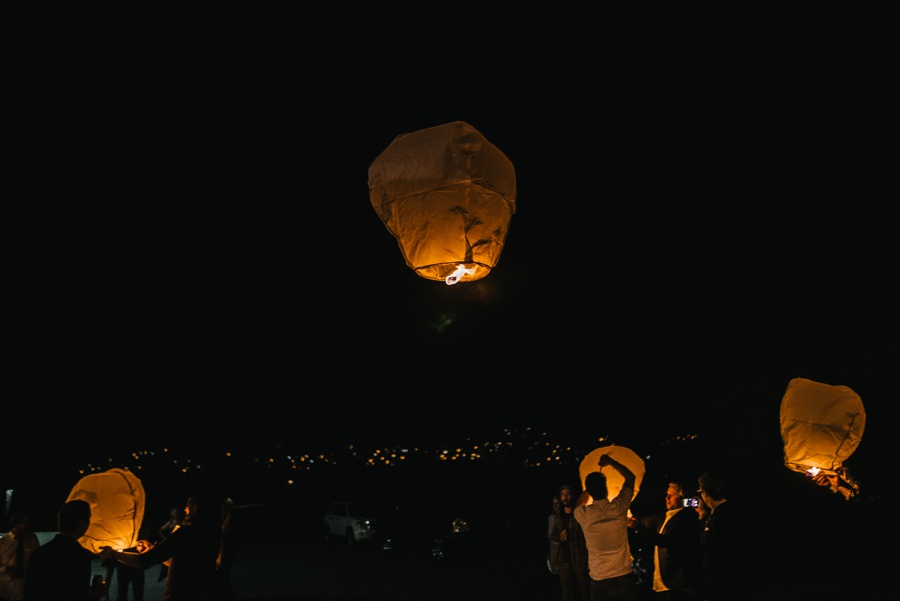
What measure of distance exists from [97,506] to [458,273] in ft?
9.59

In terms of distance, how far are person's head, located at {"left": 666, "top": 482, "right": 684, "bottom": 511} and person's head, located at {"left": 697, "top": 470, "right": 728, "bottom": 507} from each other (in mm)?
895

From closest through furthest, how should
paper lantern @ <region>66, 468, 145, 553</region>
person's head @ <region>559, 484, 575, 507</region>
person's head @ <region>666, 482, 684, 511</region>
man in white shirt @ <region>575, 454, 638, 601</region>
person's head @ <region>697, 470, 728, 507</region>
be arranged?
1. paper lantern @ <region>66, 468, 145, 553</region>
2. person's head @ <region>697, 470, 728, 507</region>
3. man in white shirt @ <region>575, 454, 638, 601</region>
4. person's head @ <region>666, 482, 684, 511</region>
5. person's head @ <region>559, 484, 575, 507</region>

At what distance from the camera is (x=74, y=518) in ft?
13.4

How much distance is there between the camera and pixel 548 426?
97.9 ft

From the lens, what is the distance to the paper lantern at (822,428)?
15.3ft

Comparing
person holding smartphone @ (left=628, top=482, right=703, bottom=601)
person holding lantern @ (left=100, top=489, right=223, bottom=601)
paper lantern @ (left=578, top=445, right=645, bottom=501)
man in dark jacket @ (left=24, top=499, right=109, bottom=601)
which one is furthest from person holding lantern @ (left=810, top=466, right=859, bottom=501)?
man in dark jacket @ (left=24, top=499, right=109, bottom=601)

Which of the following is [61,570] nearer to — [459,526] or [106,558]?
[106,558]

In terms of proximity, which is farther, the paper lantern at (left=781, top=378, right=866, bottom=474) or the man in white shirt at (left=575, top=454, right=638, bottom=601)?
the man in white shirt at (left=575, top=454, right=638, bottom=601)

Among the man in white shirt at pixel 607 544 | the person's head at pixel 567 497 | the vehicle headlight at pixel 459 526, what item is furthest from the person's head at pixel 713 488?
the vehicle headlight at pixel 459 526

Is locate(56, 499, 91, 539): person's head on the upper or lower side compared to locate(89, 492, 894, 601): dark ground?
upper

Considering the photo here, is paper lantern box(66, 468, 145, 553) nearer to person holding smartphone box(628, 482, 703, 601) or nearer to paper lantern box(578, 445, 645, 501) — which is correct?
person holding smartphone box(628, 482, 703, 601)

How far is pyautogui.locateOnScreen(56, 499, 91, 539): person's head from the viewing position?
13.3ft

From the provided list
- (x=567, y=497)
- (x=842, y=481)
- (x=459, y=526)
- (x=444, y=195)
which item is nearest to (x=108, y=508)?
(x=444, y=195)

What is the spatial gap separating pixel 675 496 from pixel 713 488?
1044mm
